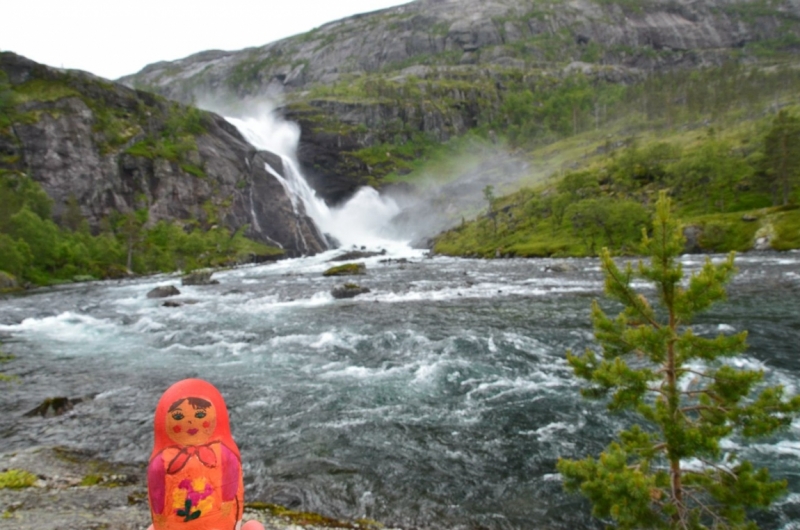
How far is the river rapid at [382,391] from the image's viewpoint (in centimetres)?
947

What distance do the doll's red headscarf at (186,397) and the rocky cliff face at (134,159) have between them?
120 meters

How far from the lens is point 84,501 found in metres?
8.31

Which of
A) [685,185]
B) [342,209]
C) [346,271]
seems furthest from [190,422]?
[342,209]

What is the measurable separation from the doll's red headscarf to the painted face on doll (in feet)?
0.11

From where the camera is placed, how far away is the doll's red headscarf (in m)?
3.62

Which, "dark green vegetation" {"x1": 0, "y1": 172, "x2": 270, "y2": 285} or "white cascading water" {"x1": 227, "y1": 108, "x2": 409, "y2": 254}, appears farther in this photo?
"white cascading water" {"x1": 227, "y1": 108, "x2": 409, "y2": 254}

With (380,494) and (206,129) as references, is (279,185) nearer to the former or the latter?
(206,129)

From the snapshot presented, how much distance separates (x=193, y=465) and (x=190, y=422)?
330 mm

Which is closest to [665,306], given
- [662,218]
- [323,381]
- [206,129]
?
[662,218]

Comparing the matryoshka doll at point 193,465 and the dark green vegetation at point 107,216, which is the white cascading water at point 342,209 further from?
the matryoshka doll at point 193,465

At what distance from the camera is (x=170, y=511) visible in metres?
3.44

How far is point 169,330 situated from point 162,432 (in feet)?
85.9

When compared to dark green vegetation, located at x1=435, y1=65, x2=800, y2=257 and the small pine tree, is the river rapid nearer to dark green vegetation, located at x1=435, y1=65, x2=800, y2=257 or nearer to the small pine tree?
the small pine tree

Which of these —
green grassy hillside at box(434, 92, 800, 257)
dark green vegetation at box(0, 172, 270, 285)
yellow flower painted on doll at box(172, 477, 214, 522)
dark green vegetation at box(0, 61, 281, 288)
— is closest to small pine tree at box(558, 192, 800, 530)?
yellow flower painted on doll at box(172, 477, 214, 522)
